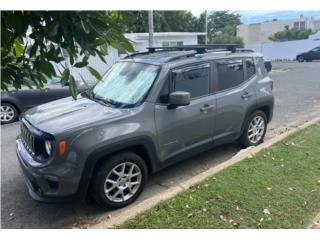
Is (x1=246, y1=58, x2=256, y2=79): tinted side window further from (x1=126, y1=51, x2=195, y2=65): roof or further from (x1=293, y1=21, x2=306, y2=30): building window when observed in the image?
(x1=293, y1=21, x2=306, y2=30): building window

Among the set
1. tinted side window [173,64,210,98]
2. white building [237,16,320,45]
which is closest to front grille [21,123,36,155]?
tinted side window [173,64,210,98]

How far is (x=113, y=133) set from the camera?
154 inches

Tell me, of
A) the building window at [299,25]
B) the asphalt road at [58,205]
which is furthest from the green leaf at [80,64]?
the building window at [299,25]

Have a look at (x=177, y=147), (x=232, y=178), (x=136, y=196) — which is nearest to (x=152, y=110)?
(x=177, y=147)

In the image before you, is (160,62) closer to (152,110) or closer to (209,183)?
(152,110)

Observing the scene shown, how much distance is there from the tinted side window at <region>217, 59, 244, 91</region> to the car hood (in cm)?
180

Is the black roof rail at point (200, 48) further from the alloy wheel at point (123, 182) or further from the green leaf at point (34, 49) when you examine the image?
the green leaf at point (34, 49)

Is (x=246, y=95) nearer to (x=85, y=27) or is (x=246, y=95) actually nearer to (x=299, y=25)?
(x=85, y=27)

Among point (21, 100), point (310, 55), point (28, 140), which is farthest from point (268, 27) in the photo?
point (28, 140)

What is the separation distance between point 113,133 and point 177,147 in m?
1.10

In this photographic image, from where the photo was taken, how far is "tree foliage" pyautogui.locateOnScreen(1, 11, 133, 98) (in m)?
1.46

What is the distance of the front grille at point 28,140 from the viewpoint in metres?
4.04

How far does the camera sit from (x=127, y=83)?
4.79 m

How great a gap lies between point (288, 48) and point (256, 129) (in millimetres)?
35820
